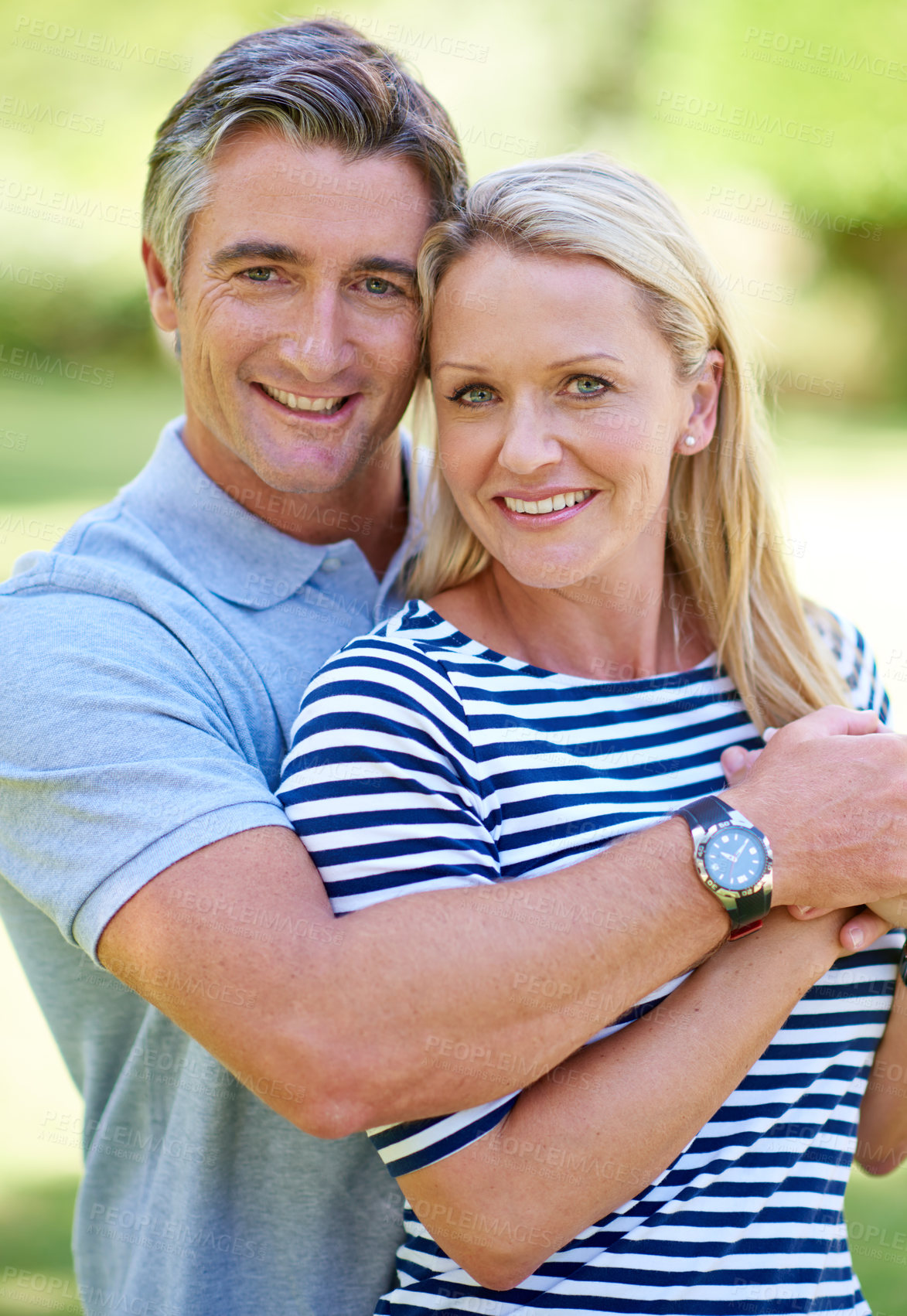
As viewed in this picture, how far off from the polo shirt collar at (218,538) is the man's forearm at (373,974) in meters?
0.69

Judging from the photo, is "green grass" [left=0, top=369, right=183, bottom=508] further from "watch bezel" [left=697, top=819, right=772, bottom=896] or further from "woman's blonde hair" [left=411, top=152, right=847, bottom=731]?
"watch bezel" [left=697, top=819, right=772, bottom=896]

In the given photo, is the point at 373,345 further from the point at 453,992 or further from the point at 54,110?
the point at 54,110

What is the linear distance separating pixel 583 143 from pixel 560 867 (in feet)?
89.5

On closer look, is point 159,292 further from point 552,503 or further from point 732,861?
point 732,861

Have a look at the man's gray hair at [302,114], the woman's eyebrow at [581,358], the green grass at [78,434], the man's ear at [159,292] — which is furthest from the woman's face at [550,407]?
the green grass at [78,434]

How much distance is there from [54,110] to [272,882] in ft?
88.7

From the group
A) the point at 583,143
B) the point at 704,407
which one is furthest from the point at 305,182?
the point at 583,143

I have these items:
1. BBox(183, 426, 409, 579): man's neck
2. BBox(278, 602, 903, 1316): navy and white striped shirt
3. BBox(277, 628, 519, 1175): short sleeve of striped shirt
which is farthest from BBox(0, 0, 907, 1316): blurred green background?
BBox(277, 628, 519, 1175): short sleeve of striped shirt

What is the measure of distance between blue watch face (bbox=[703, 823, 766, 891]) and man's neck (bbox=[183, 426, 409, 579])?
1100 mm

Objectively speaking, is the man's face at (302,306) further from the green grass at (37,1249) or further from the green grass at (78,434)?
the green grass at (78,434)

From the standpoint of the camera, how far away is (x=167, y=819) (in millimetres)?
1655

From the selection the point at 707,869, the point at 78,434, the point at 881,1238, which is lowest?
the point at 881,1238

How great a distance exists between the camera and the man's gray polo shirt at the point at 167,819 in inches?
67.4

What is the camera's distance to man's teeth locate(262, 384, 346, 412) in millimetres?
2363
